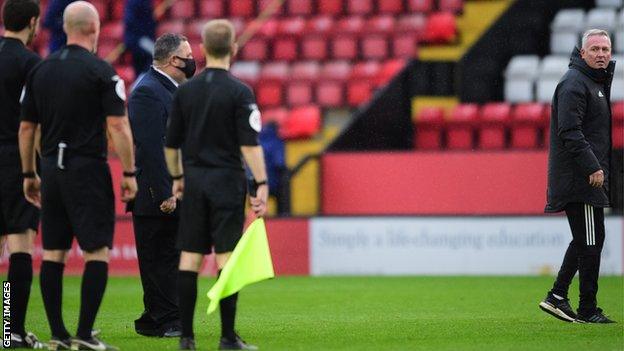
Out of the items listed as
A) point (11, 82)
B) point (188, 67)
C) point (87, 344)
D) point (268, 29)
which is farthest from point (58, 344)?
point (268, 29)

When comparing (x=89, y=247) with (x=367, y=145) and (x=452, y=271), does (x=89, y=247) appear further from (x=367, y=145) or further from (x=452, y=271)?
(x=367, y=145)

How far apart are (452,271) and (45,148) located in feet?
29.5

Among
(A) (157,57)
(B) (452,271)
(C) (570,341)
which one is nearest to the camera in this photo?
(C) (570,341)

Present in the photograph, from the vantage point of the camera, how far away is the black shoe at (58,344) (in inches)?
331

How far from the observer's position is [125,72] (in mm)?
21812

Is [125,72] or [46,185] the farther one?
[125,72]

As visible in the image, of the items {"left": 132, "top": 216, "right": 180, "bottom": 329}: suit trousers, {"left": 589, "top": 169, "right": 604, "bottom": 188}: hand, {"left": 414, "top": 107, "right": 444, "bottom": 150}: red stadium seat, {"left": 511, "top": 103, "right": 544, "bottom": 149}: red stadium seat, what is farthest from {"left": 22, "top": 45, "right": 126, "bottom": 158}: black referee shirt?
{"left": 414, "top": 107, "right": 444, "bottom": 150}: red stadium seat

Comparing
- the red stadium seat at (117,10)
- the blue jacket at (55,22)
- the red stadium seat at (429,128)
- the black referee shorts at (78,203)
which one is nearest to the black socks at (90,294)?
the black referee shorts at (78,203)

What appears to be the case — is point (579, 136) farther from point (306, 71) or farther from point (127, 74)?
point (127, 74)

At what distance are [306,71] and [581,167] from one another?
1111 centimetres

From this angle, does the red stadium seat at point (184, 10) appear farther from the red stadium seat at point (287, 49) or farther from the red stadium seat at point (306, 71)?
the red stadium seat at point (306, 71)

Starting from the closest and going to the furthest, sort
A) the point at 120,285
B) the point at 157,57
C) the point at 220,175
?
the point at 220,175
the point at 157,57
the point at 120,285

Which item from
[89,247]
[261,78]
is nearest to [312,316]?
[89,247]

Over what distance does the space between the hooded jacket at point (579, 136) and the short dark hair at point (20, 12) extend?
386cm
